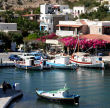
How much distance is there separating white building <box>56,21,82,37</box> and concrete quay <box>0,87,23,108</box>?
3770cm

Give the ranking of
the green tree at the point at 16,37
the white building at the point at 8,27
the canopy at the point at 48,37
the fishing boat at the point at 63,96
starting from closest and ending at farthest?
1. the fishing boat at the point at 63,96
2. the green tree at the point at 16,37
3. the canopy at the point at 48,37
4. the white building at the point at 8,27

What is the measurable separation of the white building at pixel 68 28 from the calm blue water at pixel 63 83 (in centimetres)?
1952

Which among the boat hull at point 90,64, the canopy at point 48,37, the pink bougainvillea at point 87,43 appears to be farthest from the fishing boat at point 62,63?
the canopy at point 48,37

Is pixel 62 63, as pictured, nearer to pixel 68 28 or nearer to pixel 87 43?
pixel 87 43

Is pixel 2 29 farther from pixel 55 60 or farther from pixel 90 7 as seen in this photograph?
pixel 90 7

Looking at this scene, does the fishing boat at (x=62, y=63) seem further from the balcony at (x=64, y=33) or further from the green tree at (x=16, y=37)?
the balcony at (x=64, y=33)

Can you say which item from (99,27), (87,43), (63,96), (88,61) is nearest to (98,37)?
(87,43)

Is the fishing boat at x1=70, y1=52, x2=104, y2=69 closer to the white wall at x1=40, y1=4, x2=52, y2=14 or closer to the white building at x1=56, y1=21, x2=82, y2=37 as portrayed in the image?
the white building at x1=56, y1=21, x2=82, y2=37

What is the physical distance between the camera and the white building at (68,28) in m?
76.1

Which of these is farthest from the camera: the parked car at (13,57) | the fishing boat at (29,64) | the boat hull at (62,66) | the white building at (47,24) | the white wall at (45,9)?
the white wall at (45,9)

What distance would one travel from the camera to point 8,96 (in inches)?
1464

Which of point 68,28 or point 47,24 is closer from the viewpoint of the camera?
point 68,28

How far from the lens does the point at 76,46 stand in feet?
217

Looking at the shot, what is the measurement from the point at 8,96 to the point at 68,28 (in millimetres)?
41602
